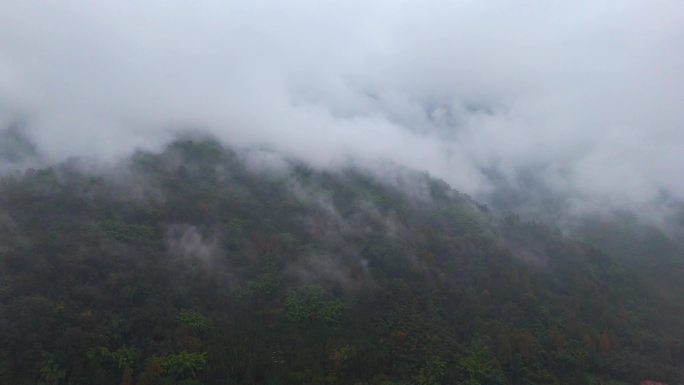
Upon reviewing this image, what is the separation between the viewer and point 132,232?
54.2m

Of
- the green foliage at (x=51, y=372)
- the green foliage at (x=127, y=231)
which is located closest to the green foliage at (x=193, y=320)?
the green foliage at (x=51, y=372)

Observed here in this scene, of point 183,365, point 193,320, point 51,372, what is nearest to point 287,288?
point 193,320

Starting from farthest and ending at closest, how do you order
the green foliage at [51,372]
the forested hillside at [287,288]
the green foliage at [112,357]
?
the forested hillside at [287,288] → the green foliage at [112,357] → the green foliage at [51,372]

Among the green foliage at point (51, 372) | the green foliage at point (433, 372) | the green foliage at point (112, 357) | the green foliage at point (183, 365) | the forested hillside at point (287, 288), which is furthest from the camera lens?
the green foliage at point (433, 372)

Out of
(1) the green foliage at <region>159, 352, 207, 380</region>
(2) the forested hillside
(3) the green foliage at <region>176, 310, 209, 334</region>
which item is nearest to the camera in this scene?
(1) the green foliage at <region>159, 352, 207, 380</region>

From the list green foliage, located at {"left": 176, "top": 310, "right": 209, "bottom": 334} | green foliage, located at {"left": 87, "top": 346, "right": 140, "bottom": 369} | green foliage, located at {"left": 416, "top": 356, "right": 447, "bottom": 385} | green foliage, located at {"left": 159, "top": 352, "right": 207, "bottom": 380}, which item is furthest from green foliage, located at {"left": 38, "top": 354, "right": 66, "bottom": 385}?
green foliage, located at {"left": 416, "top": 356, "right": 447, "bottom": 385}

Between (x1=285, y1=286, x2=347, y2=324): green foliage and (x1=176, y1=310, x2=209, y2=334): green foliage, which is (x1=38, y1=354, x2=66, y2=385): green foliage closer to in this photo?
(x1=176, y1=310, x2=209, y2=334): green foliage

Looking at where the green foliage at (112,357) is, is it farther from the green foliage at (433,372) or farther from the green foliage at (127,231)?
the green foliage at (433,372)

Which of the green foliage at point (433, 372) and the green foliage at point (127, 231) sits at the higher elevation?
the green foliage at point (127, 231)

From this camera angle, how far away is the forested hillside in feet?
141

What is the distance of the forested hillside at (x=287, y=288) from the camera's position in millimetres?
42969

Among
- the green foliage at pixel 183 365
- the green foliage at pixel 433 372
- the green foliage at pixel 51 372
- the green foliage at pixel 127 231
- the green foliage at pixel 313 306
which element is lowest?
the green foliage at pixel 51 372

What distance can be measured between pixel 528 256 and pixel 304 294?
31.6 m

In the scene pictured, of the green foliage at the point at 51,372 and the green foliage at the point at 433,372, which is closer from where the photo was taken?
the green foliage at the point at 51,372
